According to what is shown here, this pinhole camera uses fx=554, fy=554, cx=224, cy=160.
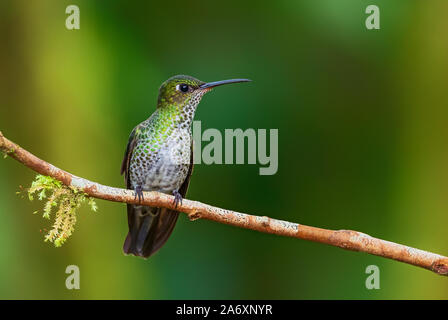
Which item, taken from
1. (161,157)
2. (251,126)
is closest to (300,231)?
(161,157)

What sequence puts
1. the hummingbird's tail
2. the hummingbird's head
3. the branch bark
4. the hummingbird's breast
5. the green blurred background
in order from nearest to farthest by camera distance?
the branch bark
the hummingbird's breast
the hummingbird's head
the hummingbird's tail
the green blurred background

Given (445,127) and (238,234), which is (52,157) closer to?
(238,234)

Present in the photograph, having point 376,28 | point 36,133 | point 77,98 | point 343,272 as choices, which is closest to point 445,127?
point 376,28

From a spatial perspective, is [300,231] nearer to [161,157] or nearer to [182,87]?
[161,157]

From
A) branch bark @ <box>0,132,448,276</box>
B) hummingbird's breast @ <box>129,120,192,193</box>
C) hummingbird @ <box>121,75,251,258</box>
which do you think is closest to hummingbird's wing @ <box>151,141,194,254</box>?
hummingbird @ <box>121,75,251,258</box>

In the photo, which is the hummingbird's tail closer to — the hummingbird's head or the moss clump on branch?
the hummingbird's head

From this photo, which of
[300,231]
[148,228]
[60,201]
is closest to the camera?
[300,231]
